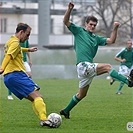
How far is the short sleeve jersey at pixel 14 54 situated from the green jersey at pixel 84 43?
1.38 m

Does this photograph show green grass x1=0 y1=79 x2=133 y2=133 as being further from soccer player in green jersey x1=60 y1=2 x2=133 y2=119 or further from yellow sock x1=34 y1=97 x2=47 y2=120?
soccer player in green jersey x1=60 y1=2 x2=133 y2=119

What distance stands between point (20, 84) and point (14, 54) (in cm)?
53

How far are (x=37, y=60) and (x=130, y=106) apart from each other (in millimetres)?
16161

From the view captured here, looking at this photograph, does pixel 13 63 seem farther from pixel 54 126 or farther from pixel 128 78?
pixel 128 78

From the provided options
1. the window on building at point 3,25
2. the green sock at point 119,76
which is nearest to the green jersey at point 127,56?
the green sock at point 119,76

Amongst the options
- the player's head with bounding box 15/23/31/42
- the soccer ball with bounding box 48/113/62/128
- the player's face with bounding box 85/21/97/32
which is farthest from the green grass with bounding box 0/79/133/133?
the player's face with bounding box 85/21/97/32

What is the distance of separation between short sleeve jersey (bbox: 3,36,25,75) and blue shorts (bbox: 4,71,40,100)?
8cm

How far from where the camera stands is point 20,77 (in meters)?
9.70

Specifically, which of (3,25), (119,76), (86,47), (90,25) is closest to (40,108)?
(119,76)

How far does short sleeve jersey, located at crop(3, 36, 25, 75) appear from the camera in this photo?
9.45 meters

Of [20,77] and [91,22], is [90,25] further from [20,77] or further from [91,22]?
[20,77]

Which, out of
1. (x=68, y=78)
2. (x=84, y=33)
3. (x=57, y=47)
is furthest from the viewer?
(x=57, y=47)

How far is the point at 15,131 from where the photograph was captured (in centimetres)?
910

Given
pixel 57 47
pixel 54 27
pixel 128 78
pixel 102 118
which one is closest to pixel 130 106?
pixel 102 118
